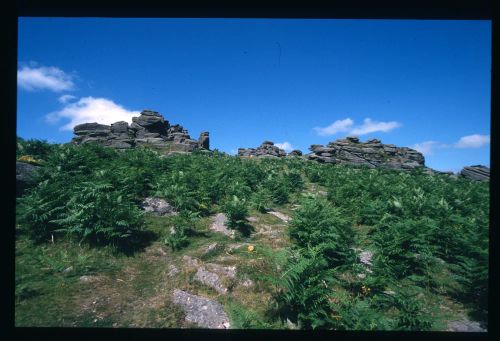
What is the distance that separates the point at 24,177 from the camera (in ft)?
23.9

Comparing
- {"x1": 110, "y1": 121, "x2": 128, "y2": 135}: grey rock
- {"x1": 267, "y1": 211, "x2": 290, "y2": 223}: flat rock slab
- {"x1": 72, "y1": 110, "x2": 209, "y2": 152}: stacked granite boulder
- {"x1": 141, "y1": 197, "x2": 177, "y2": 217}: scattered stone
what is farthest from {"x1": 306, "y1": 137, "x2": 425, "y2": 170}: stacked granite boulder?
{"x1": 141, "y1": 197, "x2": 177, "y2": 217}: scattered stone

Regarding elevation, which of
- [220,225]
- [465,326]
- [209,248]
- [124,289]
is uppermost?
[220,225]

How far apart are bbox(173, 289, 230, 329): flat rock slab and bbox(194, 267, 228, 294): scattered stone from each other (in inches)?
14.0

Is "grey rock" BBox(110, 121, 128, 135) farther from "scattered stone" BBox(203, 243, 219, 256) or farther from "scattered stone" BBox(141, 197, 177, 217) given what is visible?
"scattered stone" BBox(203, 243, 219, 256)

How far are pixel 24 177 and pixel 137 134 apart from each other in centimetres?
3746

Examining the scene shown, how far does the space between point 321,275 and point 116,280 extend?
13.9ft

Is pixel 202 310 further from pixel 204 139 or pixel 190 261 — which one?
pixel 204 139

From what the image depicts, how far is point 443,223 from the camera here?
7.30 meters

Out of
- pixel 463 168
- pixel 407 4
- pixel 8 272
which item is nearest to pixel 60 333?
pixel 8 272

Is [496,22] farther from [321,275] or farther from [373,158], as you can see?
[373,158]

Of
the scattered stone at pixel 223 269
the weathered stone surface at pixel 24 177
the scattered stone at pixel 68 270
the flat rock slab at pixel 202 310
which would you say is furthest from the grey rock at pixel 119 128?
the flat rock slab at pixel 202 310

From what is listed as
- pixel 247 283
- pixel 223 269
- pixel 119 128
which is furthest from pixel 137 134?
pixel 247 283

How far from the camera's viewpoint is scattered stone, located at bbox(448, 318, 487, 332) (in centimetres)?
423

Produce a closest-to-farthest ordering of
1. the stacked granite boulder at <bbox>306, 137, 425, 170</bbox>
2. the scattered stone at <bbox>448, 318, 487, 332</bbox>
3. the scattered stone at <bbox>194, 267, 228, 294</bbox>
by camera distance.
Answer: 1. the scattered stone at <bbox>448, 318, 487, 332</bbox>
2. the scattered stone at <bbox>194, 267, 228, 294</bbox>
3. the stacked granite boulder at <bbox>306, 137, 425, 170</bbox>
